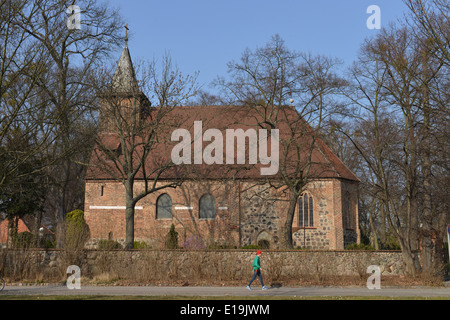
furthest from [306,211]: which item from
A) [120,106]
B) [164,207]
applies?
[120,106]

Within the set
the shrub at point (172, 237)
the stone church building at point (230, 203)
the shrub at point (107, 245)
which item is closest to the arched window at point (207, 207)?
the stone church building at point (230, 203)

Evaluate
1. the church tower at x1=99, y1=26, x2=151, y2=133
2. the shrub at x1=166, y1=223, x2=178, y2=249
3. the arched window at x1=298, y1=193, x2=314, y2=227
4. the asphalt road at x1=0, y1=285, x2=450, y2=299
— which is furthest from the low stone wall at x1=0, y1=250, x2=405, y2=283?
the arched window at x1=298, y1=193, x2=314, y2=227

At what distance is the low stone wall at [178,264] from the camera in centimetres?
1834

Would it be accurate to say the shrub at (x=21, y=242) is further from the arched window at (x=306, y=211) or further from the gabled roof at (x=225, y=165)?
the arched window at (x=306, y=211)

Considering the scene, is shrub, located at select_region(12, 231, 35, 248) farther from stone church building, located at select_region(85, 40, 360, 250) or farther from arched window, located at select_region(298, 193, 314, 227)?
arched window, located at select_region(298, 193, 314, 227)

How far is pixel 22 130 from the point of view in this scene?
51.1 ft

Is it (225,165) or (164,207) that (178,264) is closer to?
(225,165)

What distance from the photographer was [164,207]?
101ft

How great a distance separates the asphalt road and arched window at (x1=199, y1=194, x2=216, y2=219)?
1352 centimetres

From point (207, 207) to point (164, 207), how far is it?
291cm

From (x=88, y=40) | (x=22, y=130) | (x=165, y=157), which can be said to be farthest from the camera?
(x=165, y=157)
